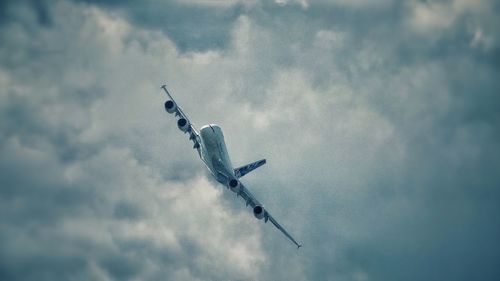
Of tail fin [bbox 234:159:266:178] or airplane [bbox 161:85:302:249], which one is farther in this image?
tail fin [bbox 234:159:266:178]

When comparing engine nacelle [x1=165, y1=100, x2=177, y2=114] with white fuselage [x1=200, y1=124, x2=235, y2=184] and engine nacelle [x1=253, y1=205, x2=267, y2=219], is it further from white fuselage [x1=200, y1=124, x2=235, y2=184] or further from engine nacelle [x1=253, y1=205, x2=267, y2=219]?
engine nacelle [x1=253, y1=205, x2=267, y2=219]

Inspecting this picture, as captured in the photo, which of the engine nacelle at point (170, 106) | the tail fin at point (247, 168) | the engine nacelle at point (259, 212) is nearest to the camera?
the engine nacelle at point (170, 106)

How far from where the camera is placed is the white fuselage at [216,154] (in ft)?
281

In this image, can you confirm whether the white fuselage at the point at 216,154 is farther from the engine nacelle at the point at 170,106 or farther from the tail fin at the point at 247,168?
the engine nacelle at the point at 170,106

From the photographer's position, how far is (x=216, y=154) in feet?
290

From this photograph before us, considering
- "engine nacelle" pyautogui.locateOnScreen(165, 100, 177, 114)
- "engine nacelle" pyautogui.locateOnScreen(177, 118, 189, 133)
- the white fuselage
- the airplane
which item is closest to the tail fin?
the airplane

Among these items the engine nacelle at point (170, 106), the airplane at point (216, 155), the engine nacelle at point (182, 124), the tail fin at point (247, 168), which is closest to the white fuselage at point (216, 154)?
the airplane at point (216, 155)

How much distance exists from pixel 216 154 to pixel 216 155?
9.4 inches

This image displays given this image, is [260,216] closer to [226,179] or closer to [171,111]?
[226,179]

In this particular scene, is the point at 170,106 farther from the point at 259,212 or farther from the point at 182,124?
the point at 259,212

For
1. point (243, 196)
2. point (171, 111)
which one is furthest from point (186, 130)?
point (243, 196)

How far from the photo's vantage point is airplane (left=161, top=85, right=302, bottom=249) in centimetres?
8638

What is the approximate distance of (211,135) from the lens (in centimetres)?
8562

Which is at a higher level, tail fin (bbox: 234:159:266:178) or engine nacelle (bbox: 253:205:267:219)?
tail fin (bbox: 234:159:266:178)
